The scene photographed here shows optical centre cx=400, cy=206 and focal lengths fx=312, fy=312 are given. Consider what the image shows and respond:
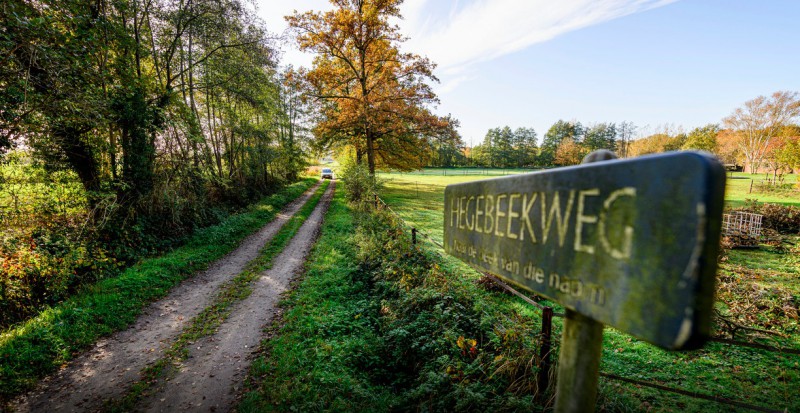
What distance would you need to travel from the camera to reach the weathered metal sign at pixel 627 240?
81cm

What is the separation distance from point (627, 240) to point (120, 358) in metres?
7.44

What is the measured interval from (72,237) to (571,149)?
193ft

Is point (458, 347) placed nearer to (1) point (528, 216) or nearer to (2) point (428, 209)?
(1) point (528, 216)

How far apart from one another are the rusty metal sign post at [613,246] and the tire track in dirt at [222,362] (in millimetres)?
4881

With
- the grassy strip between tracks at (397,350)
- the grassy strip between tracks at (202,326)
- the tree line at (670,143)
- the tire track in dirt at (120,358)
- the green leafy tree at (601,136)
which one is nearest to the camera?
the grassy strip between tracks at (397,350)

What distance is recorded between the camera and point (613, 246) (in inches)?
40.6

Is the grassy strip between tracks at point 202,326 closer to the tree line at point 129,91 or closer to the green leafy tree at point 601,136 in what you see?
the tree line at point 129,91

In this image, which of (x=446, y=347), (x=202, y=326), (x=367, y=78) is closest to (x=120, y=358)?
(x=202, y=326)

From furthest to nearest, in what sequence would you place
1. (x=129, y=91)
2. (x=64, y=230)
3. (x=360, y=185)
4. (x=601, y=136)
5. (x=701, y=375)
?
(x=601, y=136) → (x=360, y=185) → (x=129, y=91) → (x=64, y=230) → (x=701, y=375)

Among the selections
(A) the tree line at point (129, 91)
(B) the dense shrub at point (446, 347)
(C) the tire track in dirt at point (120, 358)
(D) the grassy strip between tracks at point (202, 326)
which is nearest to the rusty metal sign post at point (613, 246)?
(B) the dense shrub at point (446, 347)

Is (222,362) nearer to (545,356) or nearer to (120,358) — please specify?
(120,358)

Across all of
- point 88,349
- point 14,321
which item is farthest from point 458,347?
point 14,321

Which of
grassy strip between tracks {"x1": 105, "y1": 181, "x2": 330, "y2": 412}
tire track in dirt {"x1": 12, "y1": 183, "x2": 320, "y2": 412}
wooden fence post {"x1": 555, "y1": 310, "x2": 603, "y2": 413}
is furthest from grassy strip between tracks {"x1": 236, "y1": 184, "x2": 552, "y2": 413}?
wooden fence post {"x1": 555, "y1": 310, "x2": 603, "y2": 413}

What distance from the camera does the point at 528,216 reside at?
1410 millimetres
